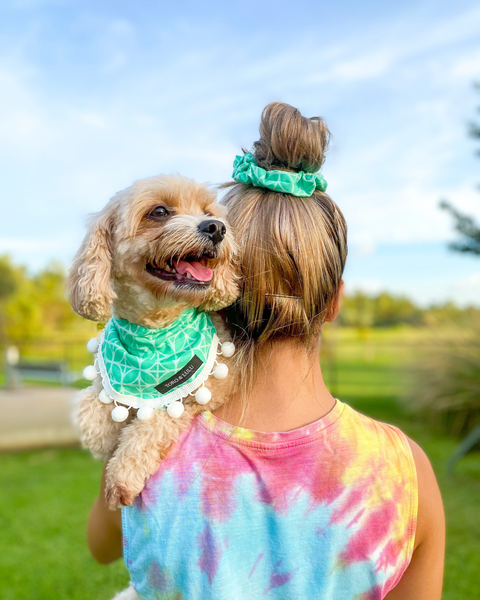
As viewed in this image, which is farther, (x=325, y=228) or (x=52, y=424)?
(x=52, y=424)

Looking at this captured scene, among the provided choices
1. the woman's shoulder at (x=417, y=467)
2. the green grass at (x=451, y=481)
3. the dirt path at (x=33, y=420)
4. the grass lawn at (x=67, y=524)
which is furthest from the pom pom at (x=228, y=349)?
A: the dirt path at (x=33, y=420)

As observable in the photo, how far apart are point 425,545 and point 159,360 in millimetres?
894

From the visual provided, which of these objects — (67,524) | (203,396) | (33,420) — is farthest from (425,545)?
(33,420)

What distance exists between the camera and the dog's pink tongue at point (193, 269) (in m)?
1.62

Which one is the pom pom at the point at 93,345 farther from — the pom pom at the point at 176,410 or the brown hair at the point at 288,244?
the brown hair at the point at 288,244

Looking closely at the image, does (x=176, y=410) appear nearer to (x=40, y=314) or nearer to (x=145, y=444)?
(x=145, y=444)

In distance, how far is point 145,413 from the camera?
1594 millimetres

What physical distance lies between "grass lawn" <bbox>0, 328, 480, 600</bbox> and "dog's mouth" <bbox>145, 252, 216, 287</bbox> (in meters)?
1.23

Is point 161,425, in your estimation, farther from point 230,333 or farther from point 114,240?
point 114,240

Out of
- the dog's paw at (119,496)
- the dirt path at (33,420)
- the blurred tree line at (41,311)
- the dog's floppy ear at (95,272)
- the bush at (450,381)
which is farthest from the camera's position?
the blurred tree line at (41,311)

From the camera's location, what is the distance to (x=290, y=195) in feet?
4.80

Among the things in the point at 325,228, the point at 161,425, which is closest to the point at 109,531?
the point at 161,425

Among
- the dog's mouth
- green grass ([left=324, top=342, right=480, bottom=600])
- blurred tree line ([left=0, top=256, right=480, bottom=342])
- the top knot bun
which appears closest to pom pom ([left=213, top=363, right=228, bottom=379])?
the dog's mouth

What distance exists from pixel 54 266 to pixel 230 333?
112 ft
